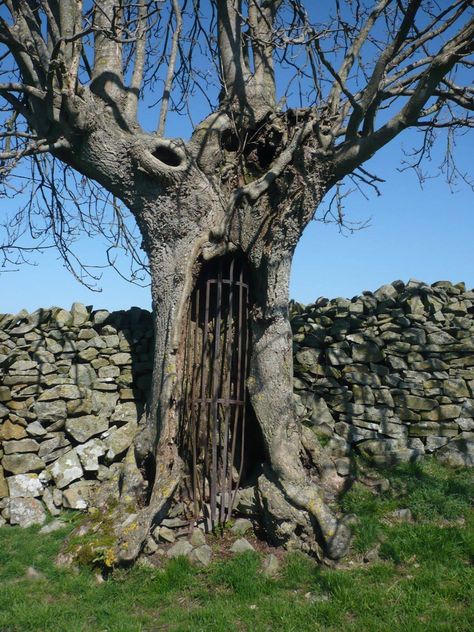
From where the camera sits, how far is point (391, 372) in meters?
7.65

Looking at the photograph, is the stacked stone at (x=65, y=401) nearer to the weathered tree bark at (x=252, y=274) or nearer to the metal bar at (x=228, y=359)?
the weathered tree bark at (x=252, y=274)

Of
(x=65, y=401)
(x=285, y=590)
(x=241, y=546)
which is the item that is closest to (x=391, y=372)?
(x=241, y=546)

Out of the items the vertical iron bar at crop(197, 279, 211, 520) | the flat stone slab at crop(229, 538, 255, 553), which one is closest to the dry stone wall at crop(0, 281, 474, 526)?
the vertical iron bar at crop(197, 279, 211, 520)

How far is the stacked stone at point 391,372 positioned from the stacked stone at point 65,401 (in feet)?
7.44

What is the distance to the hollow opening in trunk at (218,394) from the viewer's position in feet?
19.1

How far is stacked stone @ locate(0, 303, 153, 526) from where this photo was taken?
21.8ft

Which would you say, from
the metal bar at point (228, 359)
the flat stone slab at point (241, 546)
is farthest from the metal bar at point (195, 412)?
the flat stone slab at point (241, 546)

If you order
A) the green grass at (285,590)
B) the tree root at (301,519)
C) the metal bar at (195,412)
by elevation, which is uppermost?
the metal bar at (195,412)

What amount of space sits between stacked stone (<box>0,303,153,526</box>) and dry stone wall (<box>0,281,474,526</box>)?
0.01 meters

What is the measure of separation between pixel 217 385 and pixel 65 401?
235 centimetres

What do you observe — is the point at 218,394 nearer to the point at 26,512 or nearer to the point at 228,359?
the point at 228,359

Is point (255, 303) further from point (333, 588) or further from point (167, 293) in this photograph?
point (333, 588)

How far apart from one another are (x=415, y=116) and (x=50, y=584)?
5.68 metres

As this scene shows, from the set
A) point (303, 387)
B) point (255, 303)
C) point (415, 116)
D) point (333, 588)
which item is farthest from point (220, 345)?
point (415, 116)
